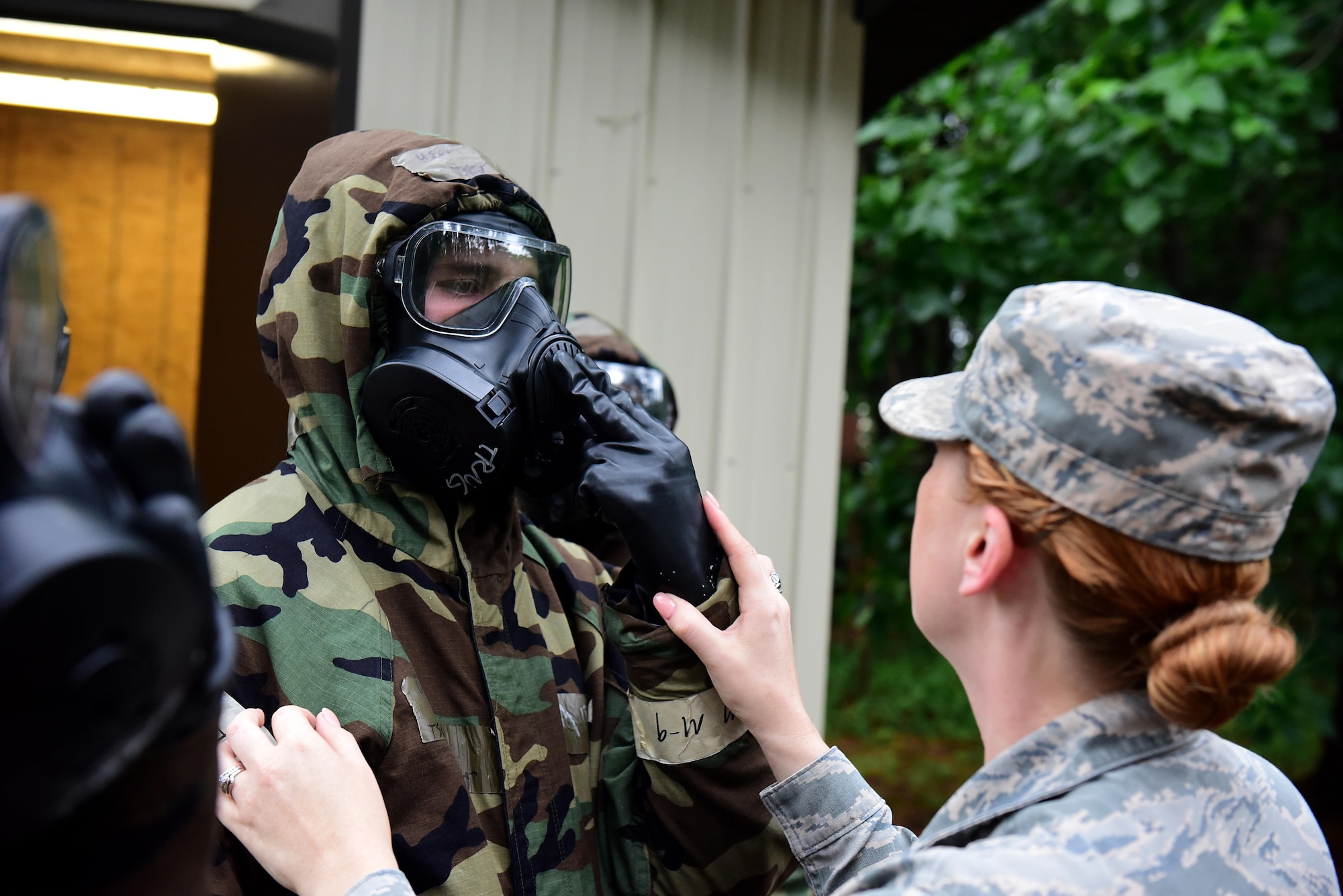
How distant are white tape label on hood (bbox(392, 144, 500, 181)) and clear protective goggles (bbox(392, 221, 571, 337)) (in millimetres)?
87

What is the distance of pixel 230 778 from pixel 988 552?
40.1 inches

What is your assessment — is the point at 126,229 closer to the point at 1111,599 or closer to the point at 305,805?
the point at 305,805

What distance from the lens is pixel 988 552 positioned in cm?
129

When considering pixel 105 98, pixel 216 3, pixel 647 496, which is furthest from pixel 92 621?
pixel 105 98

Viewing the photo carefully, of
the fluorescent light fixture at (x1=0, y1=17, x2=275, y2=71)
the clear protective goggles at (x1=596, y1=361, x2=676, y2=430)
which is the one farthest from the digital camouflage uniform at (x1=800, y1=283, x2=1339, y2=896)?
the fluorescent light fixture at (x1=0, y1=17, x2=275, y2=71)

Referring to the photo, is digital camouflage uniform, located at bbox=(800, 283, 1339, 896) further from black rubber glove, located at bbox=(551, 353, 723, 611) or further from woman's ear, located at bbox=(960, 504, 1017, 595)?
black rubber glove, located at bbox=(551, 353, 723, 611)

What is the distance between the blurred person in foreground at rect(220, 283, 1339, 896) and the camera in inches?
44.9

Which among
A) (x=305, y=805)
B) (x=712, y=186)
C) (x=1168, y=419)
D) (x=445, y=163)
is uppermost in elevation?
(x=712, y=186)

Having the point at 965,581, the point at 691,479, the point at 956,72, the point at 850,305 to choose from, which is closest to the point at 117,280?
the point at 850,305

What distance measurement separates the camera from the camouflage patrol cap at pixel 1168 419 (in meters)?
1.16

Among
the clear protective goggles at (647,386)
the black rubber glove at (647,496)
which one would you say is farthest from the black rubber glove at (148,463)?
the clear protective goggles at (647,386)

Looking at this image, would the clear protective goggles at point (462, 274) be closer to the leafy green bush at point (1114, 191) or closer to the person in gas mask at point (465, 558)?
the person in gas mask at point (465, 558)

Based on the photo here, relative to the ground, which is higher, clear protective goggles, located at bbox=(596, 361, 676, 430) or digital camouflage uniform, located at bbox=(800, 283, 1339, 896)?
clear protective goggles, located at bbox=(596, 361, 676, 430)

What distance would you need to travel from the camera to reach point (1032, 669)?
131cm
